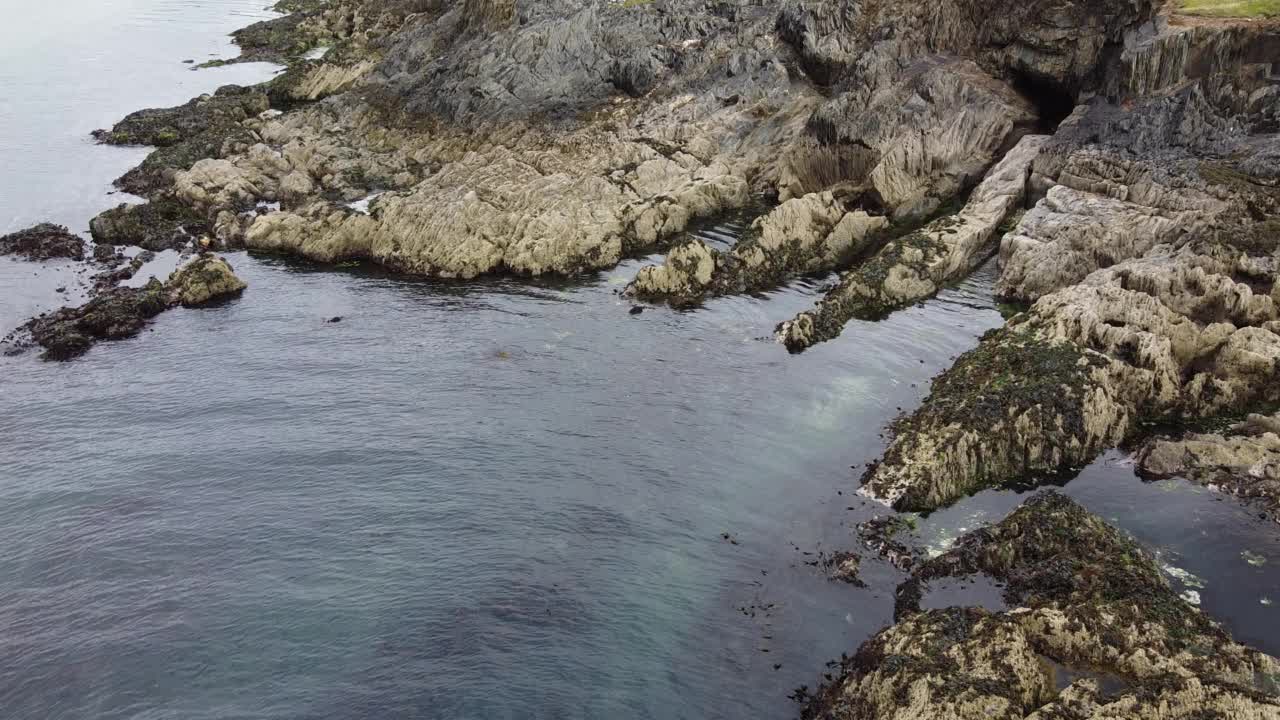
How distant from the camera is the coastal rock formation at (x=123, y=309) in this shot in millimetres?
50406

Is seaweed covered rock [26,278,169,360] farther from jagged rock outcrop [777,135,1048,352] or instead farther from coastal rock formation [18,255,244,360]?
jagged rock outcrop [777,135,1048,352]

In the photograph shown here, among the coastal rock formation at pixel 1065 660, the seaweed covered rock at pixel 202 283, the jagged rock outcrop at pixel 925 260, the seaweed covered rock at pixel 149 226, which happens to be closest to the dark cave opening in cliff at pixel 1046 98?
the jagged rock outcrop at pixel 925 260

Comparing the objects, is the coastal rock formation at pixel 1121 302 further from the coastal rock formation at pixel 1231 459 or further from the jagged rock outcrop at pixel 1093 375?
the coastal rock formation at pixel 1231 459

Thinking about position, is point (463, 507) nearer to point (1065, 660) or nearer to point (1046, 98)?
point (1065, 660)

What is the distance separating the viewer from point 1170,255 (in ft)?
142

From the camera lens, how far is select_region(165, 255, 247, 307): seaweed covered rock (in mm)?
55562

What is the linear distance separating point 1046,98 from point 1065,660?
52341mm

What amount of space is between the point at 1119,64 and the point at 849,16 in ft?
79.5

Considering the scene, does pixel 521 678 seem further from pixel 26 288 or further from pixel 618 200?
pixel 26 288

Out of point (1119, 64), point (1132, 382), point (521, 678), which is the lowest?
point (521, 678)

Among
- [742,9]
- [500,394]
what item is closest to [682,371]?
[500,394]

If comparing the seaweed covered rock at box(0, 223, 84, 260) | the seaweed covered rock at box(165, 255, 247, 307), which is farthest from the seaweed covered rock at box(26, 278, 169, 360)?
the seaweed covered rock at box(0, 223, 84, 260)

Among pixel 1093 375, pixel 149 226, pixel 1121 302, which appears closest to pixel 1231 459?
pixel 1093 375

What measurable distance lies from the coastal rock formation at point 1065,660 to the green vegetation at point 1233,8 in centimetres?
4234
